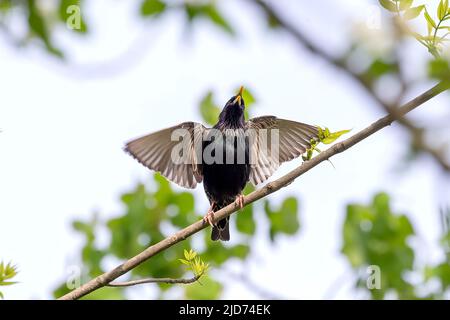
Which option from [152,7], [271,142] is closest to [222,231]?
[271,142]

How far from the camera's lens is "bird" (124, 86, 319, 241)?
5230 mm

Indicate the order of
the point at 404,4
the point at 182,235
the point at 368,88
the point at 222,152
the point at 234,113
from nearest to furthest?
the point at 368,88 → the point at 404,4 → the point at 182,235 → the point at 222,152 → the point at 234,113

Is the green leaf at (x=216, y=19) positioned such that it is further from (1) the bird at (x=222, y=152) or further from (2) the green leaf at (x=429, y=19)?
(1) the bird at (x=222, y=152)

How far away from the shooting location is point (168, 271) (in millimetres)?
7492

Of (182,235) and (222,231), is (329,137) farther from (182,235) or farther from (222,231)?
(222,231)

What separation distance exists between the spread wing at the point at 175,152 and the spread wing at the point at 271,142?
1.40 feet

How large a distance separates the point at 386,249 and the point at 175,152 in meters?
3.66

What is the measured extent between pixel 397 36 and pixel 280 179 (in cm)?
241

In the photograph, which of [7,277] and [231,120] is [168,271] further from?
[7,277]

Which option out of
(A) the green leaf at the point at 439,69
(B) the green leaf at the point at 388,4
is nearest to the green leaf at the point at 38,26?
(B) the green leaf at the point at 388,4

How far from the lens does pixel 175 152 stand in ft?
18.0

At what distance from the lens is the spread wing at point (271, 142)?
4965mm

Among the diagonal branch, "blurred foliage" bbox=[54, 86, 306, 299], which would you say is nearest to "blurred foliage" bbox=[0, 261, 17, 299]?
the diagonal branch
